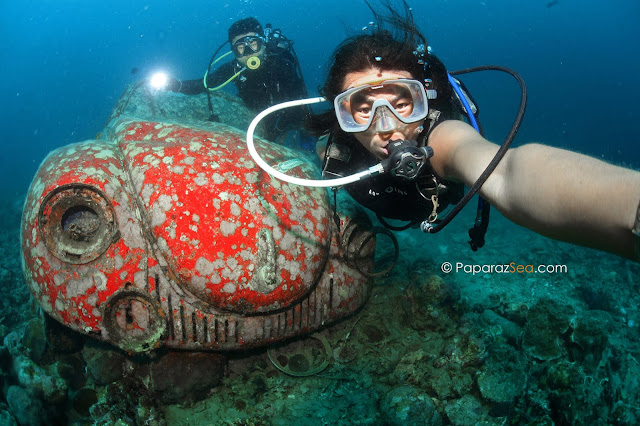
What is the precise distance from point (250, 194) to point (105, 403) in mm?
2402

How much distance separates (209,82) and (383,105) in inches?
248

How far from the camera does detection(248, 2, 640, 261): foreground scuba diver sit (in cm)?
117

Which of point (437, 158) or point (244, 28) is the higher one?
point (244, 28)

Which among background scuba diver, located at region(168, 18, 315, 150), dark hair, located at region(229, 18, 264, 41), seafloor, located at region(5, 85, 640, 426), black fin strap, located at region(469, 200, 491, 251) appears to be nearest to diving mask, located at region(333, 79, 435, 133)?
black fin strap, located at region(469, 200, 491, 251)

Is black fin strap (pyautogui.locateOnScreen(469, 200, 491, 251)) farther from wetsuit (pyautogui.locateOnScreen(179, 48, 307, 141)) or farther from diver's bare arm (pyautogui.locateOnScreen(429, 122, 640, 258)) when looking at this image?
wetsuit (pyautogui.locateOnScreen(179, 48, 307, 141))

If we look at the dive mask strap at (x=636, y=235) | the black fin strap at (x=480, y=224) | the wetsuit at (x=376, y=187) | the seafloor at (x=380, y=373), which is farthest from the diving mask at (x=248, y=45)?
the dive mask strap at (x=636, y=235)

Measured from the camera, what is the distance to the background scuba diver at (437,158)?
1.16 meters

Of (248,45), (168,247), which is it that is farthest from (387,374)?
(248,45)

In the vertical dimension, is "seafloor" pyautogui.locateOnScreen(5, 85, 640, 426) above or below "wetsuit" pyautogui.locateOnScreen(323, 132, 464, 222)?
below

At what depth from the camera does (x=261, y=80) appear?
726 cm

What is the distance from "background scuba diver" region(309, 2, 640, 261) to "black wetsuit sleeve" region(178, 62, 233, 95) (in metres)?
4.71

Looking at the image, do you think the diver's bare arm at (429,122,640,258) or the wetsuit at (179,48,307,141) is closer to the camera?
the diver's bare arm at (429,122,640,258)

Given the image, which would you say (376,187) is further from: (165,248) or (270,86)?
(270,86)

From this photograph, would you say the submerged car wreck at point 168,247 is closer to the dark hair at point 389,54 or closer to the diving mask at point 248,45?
the dark hair at point 389,54
